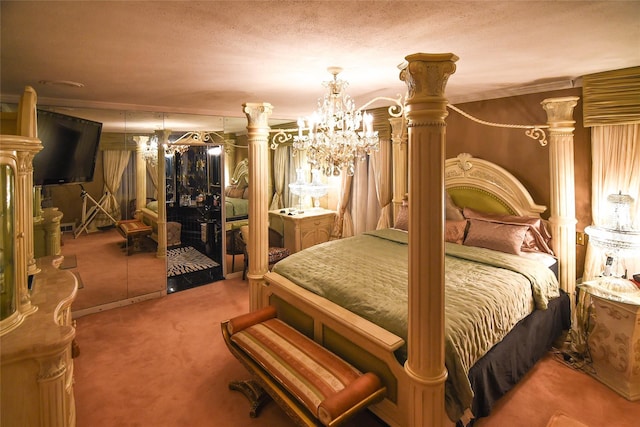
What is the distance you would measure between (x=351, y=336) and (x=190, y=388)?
4.53 ft

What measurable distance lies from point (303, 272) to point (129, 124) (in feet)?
9.40

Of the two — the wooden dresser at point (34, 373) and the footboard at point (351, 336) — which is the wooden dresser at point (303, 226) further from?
the wooden dresser at point (34, 373)

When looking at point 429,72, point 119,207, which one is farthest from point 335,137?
point 119,207

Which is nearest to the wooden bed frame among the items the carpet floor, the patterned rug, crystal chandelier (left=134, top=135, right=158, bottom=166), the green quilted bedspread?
the green quilted bedspread

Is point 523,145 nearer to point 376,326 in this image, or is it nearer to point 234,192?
point 376,326

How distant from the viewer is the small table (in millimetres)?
4105

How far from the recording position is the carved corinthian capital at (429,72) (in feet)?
4.94

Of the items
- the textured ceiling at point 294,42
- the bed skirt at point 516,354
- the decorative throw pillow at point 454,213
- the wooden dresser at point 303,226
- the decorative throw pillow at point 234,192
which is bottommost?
the bed skirt at point 516,354

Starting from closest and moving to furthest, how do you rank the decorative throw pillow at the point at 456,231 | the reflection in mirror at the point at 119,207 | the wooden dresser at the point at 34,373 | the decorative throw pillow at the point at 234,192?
1. the wooden dresser at the point at 34,373
2. the decorative throw pillow at the point at 456,231
3. the reflection in mirror at the point at 119,207
4. the decorative throw pillow at the point at 234,192

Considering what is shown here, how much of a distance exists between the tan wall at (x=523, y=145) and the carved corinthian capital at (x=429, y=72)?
95.4 inches

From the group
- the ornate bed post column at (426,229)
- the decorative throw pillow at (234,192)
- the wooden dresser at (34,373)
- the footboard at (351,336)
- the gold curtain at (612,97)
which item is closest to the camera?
the wooden dresser at (34,373)

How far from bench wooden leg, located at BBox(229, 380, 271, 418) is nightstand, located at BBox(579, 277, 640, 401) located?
8.37 feet

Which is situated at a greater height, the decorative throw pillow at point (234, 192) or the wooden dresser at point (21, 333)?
the decorative throw pillow at point (234, 192)


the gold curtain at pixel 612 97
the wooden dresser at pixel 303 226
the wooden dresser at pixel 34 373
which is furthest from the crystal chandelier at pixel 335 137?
the wooden dresser at pixel 303 226
